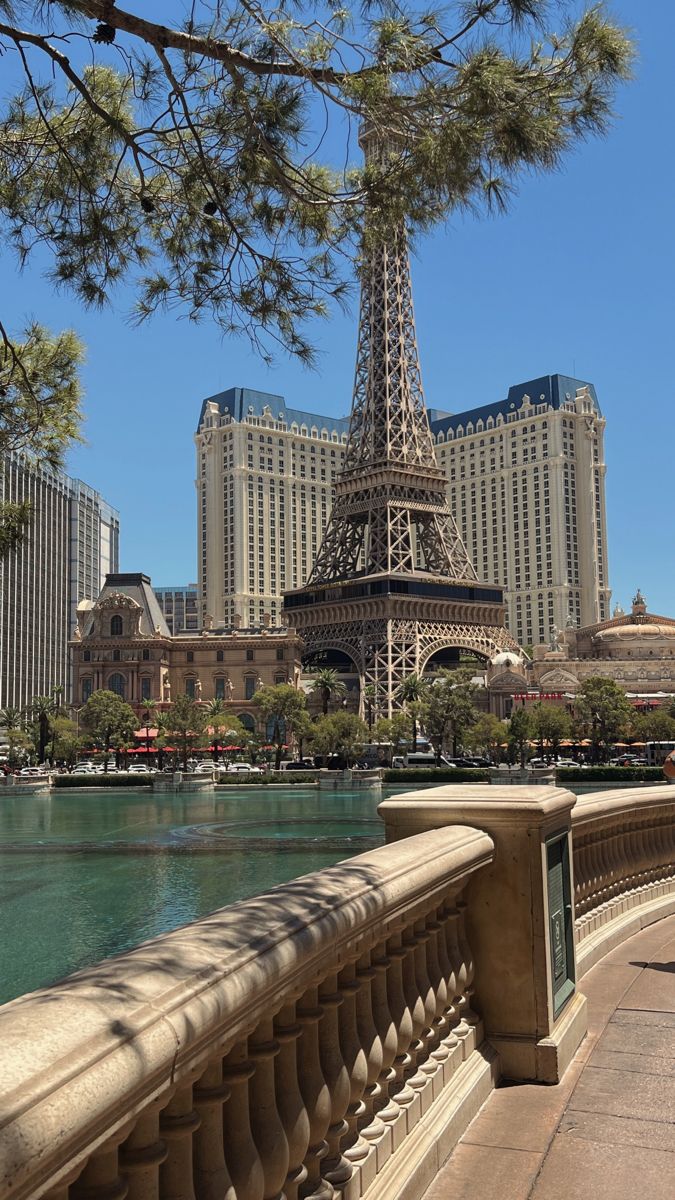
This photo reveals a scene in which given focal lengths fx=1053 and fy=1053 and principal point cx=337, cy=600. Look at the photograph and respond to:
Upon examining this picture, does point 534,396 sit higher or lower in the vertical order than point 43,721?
higher

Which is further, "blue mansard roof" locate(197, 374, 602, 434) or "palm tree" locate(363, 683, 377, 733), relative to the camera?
"blue mansard roof" locate(197, 374, 602, 434)

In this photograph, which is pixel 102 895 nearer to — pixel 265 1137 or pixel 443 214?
pixel 443 214

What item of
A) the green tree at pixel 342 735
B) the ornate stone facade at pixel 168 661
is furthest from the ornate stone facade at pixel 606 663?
the green tree at pixel 342 735

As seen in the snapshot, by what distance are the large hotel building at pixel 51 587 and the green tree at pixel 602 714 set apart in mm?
58959

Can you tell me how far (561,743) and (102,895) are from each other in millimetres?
61857

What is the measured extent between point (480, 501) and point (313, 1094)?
167 meters

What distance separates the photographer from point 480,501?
167875mm

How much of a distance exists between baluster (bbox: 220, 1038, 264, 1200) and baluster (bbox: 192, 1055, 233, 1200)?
60mm

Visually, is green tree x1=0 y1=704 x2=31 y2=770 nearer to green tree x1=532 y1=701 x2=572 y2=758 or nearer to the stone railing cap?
green tree x1=532 y1=701 x2=572 y2=758

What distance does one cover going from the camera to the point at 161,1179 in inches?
105

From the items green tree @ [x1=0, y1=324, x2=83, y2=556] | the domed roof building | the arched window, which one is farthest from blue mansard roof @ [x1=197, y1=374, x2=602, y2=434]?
green tree @ [x1=0, y1=324, x2=83, y2=556]

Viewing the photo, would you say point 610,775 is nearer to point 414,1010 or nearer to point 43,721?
point 43,721

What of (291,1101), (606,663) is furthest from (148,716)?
(291,1101)

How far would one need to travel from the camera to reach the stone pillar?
5.57m
